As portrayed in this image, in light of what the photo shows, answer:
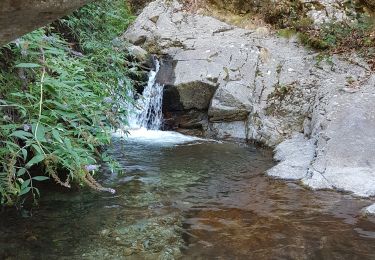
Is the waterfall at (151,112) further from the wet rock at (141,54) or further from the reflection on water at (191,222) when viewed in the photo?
the reflection on water at (191,222)

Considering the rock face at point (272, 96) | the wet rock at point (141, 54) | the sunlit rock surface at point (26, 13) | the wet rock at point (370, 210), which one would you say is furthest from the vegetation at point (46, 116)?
the wet rock at point (141, 54)

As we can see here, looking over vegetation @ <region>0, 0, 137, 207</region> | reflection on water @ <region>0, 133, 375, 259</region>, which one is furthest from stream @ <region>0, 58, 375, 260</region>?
vegetation @ <region>0, 0, 137, 207</region>

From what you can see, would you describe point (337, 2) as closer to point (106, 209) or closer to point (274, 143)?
point (274, 143)

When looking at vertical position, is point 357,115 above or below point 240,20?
below

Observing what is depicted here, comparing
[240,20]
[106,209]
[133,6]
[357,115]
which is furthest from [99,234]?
[133,6]

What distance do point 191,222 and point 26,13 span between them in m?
2.96

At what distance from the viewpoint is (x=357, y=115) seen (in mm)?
5961

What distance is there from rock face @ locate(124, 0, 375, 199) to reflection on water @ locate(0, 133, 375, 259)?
0.72 meters

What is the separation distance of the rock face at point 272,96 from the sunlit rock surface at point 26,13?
4.20 m

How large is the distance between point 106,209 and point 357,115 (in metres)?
3.86

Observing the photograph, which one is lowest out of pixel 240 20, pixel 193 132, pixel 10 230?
pixel 10 230

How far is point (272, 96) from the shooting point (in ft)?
25.4

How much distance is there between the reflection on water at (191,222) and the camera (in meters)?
3.32

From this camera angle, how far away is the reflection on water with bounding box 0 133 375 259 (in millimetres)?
3318
